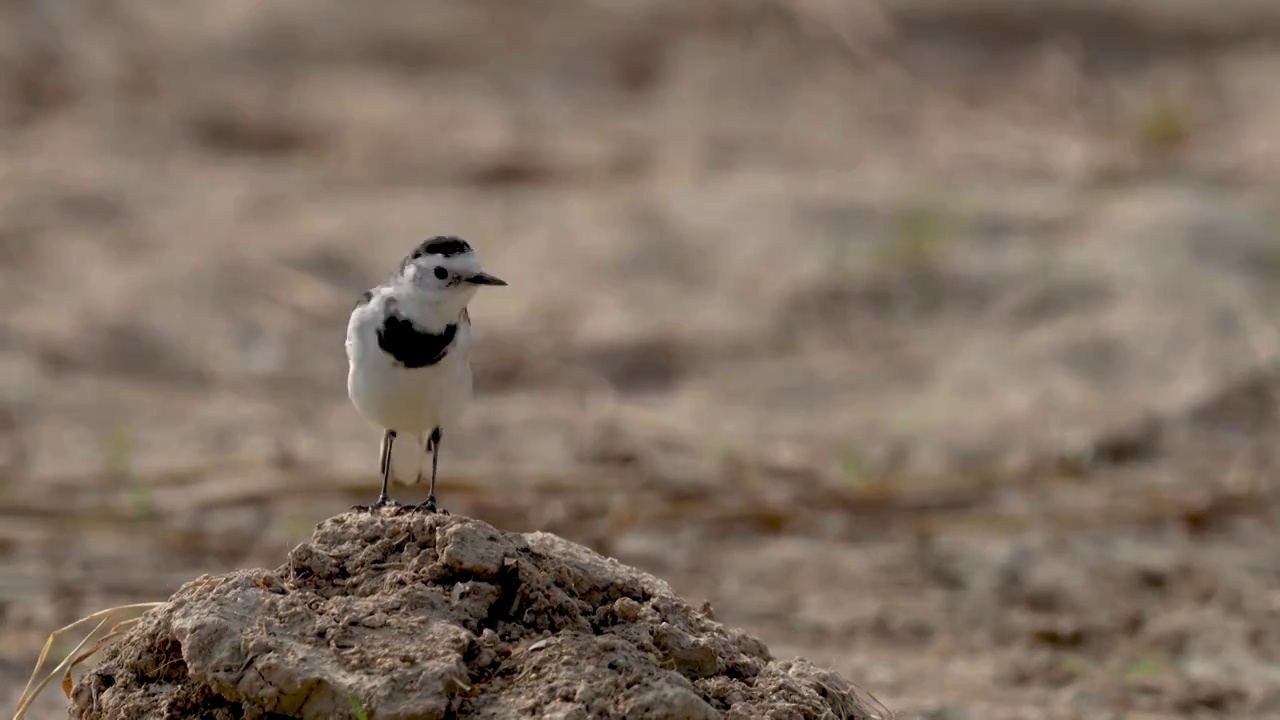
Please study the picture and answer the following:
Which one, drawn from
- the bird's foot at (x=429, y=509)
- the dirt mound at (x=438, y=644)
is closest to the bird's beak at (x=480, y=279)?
the bird's foot at (x=429, y=509)

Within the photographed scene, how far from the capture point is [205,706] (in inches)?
169

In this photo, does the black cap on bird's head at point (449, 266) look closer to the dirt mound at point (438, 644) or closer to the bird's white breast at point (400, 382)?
the bird's white breast at point (400, 382)

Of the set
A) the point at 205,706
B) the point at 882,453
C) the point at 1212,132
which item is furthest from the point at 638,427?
the point at 1212,132

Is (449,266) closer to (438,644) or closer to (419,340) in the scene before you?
(419,340)

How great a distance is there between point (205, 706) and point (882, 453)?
18.8ft

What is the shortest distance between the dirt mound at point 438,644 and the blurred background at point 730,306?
180 centimetres

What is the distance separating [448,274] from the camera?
17.2 ft

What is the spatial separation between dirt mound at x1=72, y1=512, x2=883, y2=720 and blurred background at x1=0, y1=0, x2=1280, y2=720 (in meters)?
1.80

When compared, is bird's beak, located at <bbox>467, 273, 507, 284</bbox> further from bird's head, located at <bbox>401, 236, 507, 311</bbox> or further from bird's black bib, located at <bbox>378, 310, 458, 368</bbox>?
bird's black bib, located at <bbox>378, 310, 458, 368</bbox>

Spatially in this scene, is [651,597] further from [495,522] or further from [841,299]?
[841,299]

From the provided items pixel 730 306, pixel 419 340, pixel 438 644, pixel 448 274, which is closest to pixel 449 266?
pixel 448 274

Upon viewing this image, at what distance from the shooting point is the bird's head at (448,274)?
5.23 m

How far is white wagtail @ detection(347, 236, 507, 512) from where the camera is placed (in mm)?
5246

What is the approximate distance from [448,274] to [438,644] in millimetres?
1391
